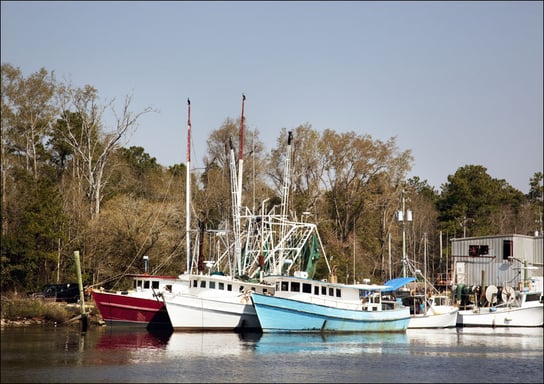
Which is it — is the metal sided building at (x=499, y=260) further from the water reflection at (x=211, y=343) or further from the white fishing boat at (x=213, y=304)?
the water reflection at (x=211, y=343)

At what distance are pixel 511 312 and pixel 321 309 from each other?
18269 mm

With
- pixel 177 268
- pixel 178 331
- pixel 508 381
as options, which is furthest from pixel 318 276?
pixel 508 381

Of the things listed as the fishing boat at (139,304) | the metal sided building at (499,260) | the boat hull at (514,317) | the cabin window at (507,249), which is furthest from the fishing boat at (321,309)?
the cabin window at (507,249)

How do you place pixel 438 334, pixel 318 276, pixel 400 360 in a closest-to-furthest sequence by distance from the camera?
pixel 400 360
pixel 438 334
pixel 318 276

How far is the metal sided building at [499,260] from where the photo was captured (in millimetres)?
72438

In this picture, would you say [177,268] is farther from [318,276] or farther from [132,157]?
[132,157]

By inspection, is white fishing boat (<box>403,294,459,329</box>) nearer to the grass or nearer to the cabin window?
the cabin window

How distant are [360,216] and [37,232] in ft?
117

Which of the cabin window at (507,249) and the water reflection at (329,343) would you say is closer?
the water reflection at (329,343)

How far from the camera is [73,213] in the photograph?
237 feet

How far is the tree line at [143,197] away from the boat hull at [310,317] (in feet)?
23.8

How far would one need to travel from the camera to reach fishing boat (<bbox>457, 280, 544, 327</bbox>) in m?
65.6

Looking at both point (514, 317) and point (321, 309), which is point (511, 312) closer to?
point (514, 317)

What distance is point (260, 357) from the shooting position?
42.8 m
